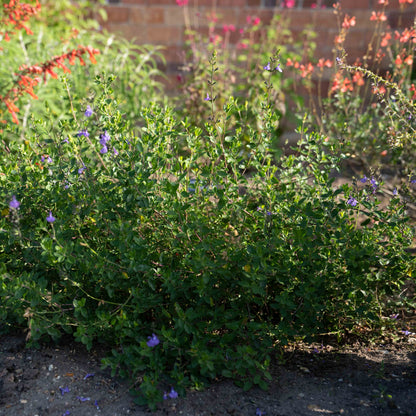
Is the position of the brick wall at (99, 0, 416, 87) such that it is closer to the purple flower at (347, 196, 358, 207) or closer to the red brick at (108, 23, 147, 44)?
the red brick at (108, 23, 147, 44)

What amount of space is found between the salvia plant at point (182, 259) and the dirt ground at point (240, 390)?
0.07 m

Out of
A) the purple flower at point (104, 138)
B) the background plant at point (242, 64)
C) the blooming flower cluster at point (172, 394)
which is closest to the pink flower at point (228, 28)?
the background plant at point (242, 64)

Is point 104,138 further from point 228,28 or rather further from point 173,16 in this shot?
point 173,16

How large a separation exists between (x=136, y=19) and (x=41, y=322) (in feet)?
17.1

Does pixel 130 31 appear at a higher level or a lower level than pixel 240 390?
higher

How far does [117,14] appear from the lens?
21.8 ft

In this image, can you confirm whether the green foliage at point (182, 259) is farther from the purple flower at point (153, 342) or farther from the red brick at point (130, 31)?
the red brick at point (130, 31)

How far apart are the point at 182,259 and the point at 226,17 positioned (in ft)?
15.4

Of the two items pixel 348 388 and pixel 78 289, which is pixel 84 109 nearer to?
pixel 78 289

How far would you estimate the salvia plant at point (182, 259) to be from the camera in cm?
208

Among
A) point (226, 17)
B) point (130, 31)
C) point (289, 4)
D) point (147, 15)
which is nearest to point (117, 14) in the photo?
point (130, 31)

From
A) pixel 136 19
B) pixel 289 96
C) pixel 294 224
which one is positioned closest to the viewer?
pixel 294 224

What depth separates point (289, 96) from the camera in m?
5.72

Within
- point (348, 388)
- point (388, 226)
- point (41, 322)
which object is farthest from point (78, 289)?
point (388, 226)
